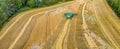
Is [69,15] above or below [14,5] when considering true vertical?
below

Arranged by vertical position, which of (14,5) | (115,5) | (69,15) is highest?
(14,5)

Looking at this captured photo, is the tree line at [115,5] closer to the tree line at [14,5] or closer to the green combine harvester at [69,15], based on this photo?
the green combine harvester at [69,15]

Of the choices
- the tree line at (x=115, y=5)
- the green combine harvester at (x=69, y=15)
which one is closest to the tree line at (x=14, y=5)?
the green combine harvester at (x=69, y=15)

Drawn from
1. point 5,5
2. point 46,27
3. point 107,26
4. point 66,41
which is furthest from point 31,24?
point 107,26

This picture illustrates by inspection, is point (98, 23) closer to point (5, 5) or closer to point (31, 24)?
point (31, 24)

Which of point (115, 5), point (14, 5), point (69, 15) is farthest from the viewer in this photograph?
point (115, 5)

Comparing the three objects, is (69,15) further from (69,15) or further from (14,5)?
(14,5)

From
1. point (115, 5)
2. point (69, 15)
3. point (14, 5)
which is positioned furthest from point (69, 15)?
point (14, 5)

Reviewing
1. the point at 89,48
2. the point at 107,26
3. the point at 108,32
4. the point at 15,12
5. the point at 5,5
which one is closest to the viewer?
the point at 89,48
